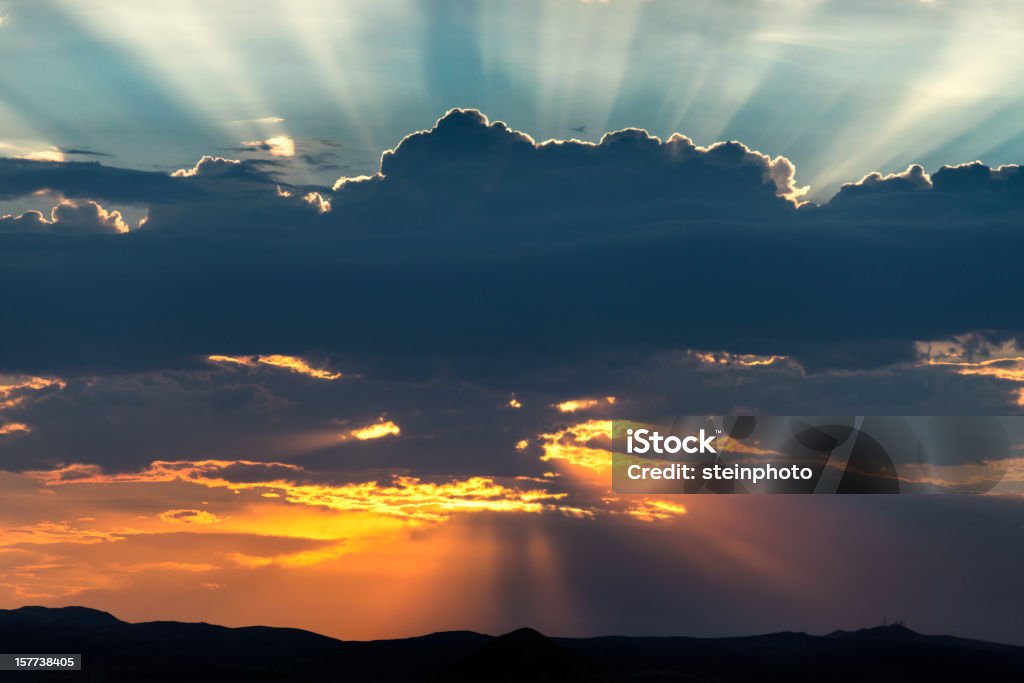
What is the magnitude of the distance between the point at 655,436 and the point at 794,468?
18515 mm

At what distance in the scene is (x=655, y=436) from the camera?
14625 centimetres

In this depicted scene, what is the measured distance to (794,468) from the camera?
491ft
